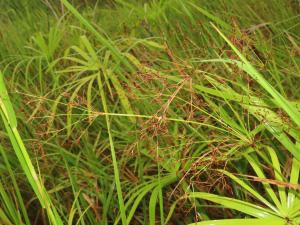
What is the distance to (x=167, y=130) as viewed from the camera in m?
0.65

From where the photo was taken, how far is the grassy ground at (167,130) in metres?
0.63

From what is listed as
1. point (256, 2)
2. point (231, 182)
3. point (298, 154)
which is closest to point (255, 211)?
point (298, 154)

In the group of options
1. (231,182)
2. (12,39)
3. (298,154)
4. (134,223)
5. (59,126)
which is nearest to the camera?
(298,154)

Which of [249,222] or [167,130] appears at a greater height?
[167,130]

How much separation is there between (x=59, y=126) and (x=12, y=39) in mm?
1173

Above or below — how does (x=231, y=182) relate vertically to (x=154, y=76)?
below

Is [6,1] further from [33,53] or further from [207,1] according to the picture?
[207,1]

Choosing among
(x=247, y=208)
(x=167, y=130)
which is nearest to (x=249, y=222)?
(x=247, y=208)

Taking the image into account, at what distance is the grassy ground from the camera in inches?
24.9

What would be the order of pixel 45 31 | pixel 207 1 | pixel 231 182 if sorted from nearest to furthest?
pixel 231 182, pixel 207 1, pixel 45 31

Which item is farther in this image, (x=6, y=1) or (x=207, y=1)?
(x=6, y=1)

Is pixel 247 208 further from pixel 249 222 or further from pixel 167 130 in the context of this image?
pixel 167 130

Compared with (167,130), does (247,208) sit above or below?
below

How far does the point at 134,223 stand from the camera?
3.64ft
